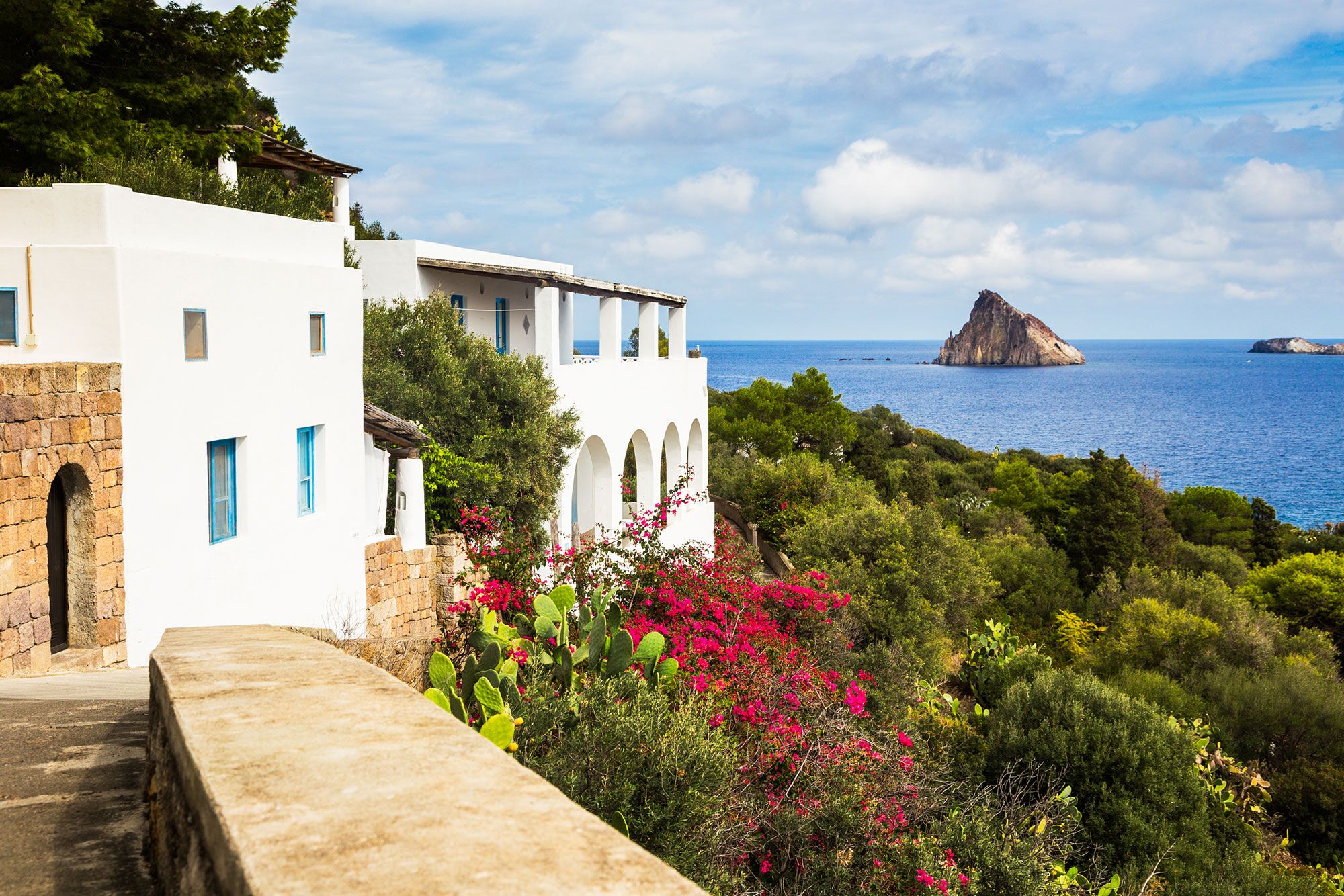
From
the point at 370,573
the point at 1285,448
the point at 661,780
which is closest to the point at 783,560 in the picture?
the point at 370,573

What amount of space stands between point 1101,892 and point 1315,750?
33.5 feet

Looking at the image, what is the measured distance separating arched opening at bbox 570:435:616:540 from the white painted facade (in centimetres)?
808

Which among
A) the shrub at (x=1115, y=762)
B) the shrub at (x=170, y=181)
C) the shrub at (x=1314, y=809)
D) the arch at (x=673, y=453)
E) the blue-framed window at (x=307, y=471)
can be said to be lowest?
the shrub at (x=1314, y=809)

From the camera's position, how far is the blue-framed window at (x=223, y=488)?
11.3 meters

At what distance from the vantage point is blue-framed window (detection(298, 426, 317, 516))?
516 inches

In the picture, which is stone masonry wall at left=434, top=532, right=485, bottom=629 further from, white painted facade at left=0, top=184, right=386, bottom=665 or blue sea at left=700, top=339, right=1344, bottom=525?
blue sea at left=700, top=339, right=1344, bottom=525

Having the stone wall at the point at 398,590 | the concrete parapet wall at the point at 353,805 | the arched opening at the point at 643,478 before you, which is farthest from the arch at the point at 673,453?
the concrete parapet wall at the point at 353,805

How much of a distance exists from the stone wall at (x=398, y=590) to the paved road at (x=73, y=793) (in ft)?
25.2

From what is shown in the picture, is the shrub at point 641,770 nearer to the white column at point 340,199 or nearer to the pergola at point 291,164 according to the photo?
the pergola at point 291,164

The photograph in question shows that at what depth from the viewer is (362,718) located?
3219 millimetres

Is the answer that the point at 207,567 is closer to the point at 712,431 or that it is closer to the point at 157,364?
the point at 157,364

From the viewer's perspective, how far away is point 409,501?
51.5 feet

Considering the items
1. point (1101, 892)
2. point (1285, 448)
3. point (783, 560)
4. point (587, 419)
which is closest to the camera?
point (1101, 892)

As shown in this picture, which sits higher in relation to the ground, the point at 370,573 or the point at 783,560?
the point at 370,573
